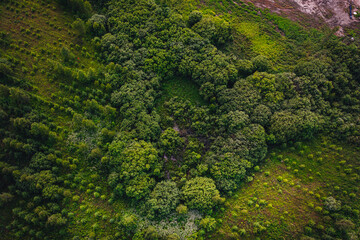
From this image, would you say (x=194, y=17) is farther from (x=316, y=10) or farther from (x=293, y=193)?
(x=293, y=193)

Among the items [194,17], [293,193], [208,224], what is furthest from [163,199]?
[194,17]

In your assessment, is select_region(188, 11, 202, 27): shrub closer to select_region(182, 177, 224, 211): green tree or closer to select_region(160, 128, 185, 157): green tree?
select_region(160, 128, 185, 157): green tree

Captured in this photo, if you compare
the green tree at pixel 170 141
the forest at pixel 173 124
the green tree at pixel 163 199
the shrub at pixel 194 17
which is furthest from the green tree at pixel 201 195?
the shrub at pixel 194 17

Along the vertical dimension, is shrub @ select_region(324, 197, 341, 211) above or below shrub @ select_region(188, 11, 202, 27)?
below

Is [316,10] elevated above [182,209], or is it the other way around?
[316,10]

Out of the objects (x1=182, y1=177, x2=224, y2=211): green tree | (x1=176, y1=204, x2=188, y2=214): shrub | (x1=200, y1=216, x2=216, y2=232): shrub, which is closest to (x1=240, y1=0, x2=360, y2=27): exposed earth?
(x1=182, y1=177, x2=224, y2=211): green tree

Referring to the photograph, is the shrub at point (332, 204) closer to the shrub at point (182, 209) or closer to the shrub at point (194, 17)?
the shrub at point (182, 209)
